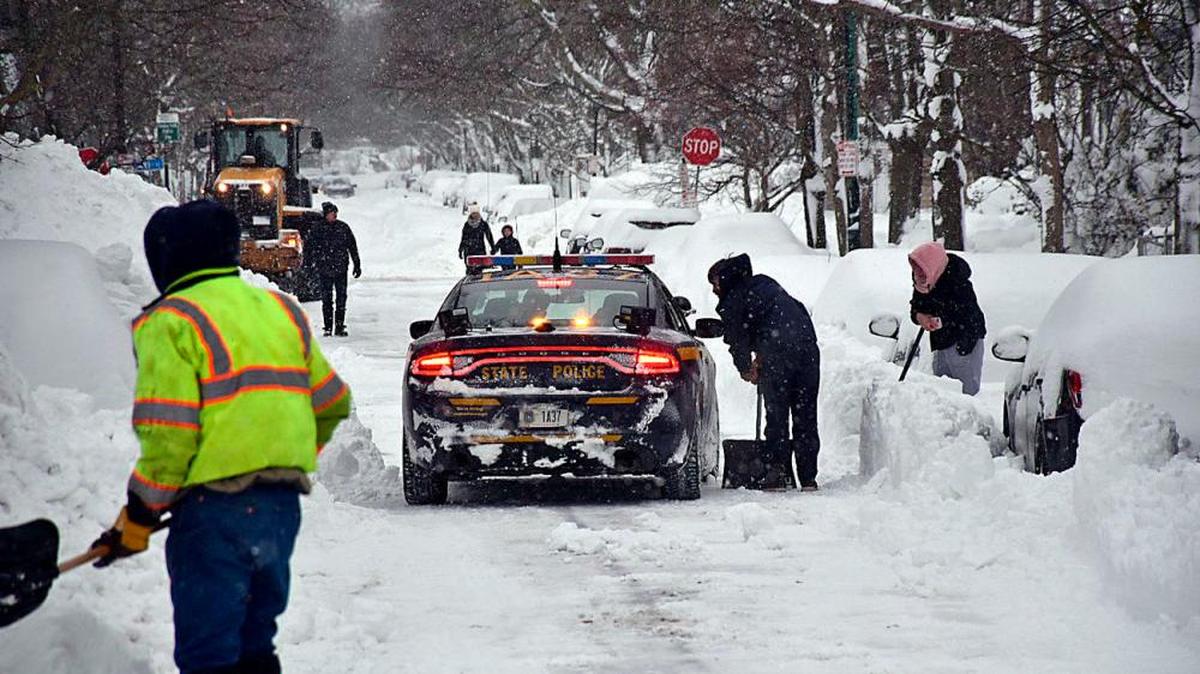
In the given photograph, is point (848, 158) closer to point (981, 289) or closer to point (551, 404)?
point (981, 289)

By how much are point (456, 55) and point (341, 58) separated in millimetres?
46641

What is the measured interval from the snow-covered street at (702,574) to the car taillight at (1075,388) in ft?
1.51

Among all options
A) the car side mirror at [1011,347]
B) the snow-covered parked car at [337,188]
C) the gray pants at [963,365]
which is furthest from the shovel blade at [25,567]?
the snow-covered parked car at [337,188]

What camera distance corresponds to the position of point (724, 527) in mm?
8664

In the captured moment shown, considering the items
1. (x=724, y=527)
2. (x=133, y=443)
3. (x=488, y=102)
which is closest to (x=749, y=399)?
(x=724, y=527)

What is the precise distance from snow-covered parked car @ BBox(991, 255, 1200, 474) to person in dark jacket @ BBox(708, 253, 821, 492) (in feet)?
4.39

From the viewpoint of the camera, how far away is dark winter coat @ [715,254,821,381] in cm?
1063

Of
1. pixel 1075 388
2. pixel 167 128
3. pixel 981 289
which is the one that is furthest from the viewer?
pixel 167 128

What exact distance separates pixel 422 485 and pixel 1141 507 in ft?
14.0

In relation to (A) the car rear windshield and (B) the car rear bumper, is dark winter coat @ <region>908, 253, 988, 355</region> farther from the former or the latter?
(B) the car rear bumper

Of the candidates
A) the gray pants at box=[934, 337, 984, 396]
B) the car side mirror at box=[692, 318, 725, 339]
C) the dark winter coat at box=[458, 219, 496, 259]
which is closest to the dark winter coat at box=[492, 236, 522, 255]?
the dark winter coat at box=[458, 219, 496, 259]

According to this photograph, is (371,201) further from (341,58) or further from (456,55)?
(456,55)

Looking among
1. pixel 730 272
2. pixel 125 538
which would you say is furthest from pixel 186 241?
pixel 730 272

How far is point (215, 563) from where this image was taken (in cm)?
436
